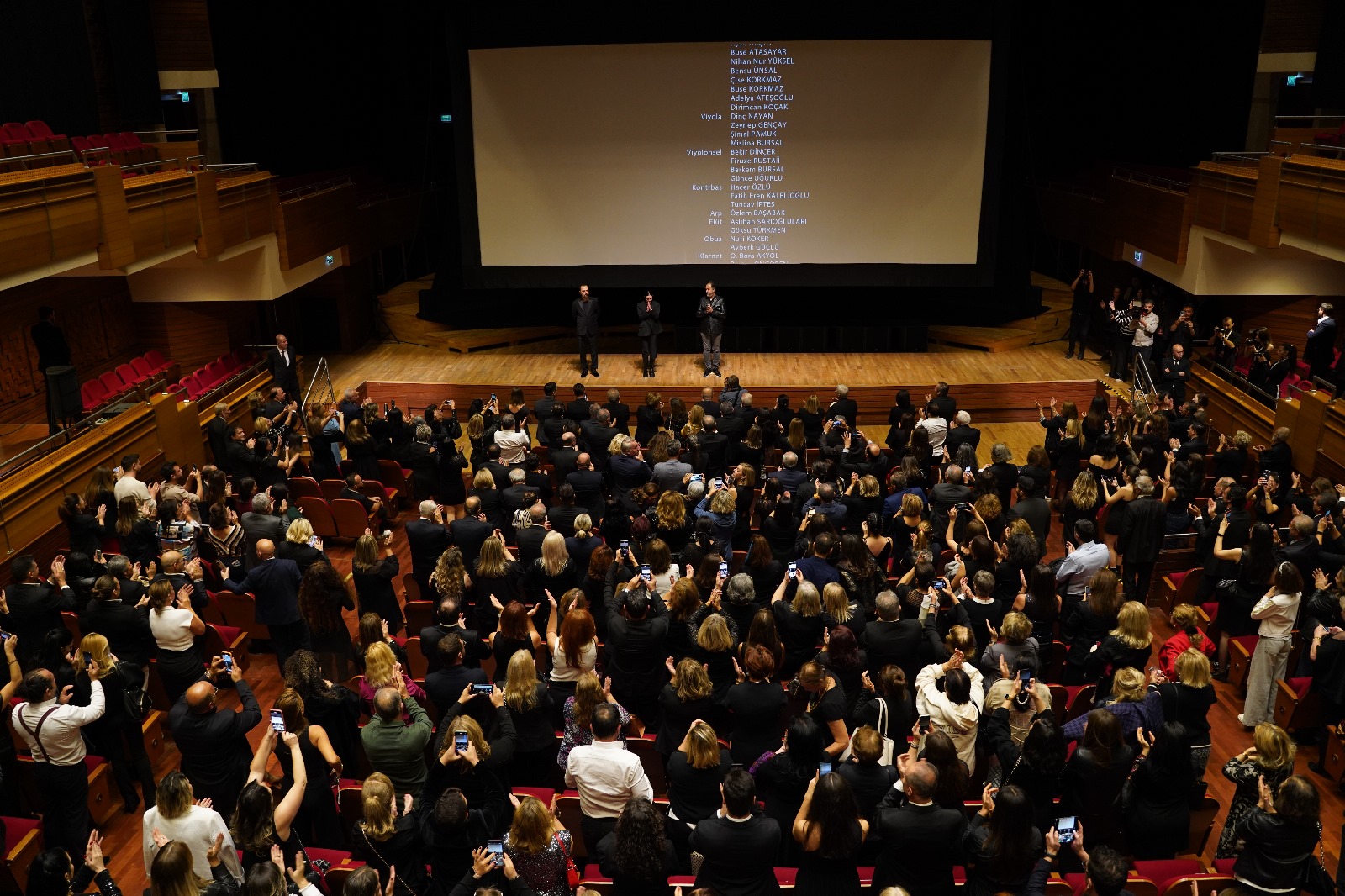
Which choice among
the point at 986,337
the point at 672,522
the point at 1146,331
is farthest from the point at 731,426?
the point at 986,337

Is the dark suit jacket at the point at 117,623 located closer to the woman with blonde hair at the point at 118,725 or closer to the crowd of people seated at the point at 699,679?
the crowd of people seated at the point at 699,679

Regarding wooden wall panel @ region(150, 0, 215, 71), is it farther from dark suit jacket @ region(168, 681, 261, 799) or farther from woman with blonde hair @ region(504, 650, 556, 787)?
woman with blonde hair @ region(504, 650, 556, 787)

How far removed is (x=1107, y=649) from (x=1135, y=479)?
3.07m

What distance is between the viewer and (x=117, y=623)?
6703 mm

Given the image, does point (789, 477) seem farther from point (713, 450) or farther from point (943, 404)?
point (943, 404)

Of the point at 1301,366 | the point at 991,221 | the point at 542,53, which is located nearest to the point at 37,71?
the point at 542,53

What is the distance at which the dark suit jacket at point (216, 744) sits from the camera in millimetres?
5340

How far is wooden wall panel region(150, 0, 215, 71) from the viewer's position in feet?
51.3

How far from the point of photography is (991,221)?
1598 cm

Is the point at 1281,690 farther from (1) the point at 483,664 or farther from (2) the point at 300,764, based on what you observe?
(2) the point at 300,764

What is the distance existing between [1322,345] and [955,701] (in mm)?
9892

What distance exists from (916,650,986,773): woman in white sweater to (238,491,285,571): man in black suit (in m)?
4.96

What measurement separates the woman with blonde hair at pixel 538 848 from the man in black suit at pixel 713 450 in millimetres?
6039

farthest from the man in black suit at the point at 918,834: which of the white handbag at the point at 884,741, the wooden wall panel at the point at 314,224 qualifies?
the wooden wall panel at the point at 314,224
